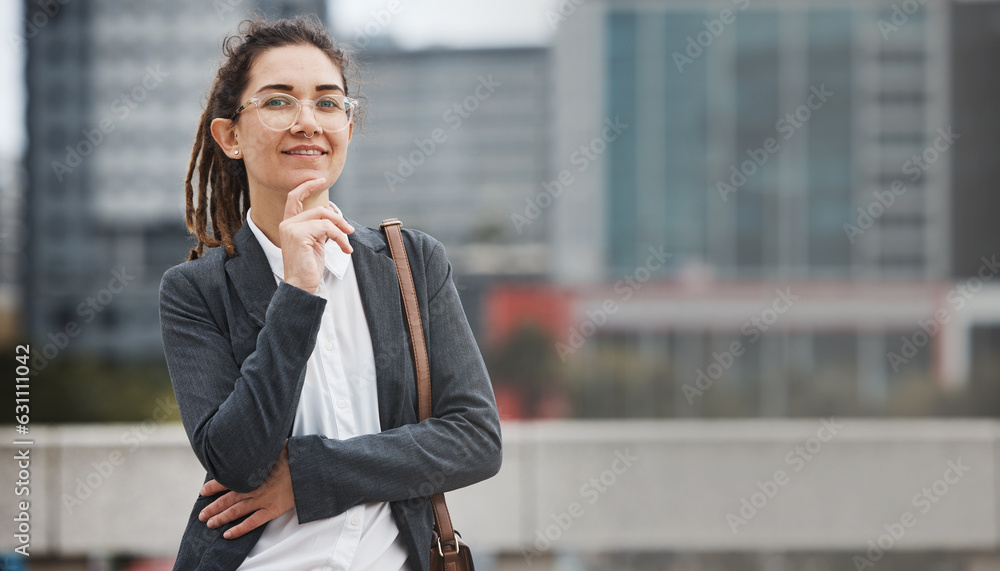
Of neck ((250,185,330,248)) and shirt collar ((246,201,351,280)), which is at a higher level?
neck ((250,185,330,248))

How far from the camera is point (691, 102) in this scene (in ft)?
93.8

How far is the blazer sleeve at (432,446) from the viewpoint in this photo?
1.45 metres

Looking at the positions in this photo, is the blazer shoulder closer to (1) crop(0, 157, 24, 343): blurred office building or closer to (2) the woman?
(2) the woman

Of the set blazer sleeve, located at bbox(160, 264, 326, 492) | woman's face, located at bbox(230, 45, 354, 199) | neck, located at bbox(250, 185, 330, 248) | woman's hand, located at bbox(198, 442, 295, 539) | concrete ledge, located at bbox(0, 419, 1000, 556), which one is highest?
woman's face, located at bbox(230, 45, 354, 199)

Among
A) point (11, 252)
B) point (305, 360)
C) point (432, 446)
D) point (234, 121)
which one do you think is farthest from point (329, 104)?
point (11, 252)

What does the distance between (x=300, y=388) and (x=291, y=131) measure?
0.47 m

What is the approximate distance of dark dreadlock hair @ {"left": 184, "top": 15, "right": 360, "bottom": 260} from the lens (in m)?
1.61

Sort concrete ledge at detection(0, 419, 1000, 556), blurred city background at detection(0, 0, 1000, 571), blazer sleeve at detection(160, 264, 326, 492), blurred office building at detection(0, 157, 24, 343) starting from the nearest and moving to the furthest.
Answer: blazer sleeve at detection(160, 264, 326, 492) < concrete ledge at detection(0, 419, 1000, 556) < blurred city background at detection(0, 0, 1000, 571) < blurred office building at detection(0, 157, 24, 343)

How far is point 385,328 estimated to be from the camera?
1580 mm

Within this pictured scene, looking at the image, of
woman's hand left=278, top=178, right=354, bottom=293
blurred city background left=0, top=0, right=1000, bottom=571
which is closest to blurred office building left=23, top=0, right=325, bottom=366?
blurred city background left=0, top=0, right=1000, bottom=571

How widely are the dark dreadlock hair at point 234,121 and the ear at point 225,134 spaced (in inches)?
0.6

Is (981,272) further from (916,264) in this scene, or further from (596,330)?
(596,330)

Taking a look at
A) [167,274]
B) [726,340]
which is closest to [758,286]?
[726,340]

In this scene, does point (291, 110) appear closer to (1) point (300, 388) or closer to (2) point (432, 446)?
(1) point (300, 388)
